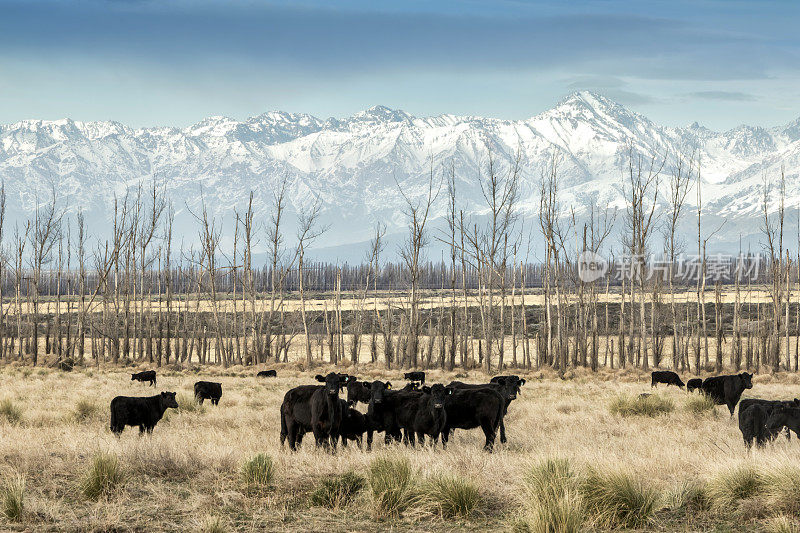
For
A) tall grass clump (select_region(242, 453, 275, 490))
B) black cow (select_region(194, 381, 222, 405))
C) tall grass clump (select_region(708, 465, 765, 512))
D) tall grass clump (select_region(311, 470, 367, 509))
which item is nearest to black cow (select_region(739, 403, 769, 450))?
tall grass clump (select_region(708, 465, 765, 512))

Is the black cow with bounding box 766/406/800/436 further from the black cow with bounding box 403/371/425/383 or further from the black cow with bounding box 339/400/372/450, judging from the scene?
the black cow with bounding box 403/371/425/383

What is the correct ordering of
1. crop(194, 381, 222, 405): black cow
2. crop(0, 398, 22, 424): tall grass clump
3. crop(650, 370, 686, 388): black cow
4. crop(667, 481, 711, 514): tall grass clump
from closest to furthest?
crop(667, 481, 711, 514): tall grass clump
crop(0, 398, 22, 424): tall grass clump
crop(194, 381, 222, 405): black cow
crop(650, 370, 686, 388): black cow

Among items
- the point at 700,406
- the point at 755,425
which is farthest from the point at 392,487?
the point at 700,406

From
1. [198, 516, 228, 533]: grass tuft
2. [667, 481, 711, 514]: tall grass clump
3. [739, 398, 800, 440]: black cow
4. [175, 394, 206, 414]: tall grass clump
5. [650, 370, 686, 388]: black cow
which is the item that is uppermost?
[739, 398, 800, 440]: black cow

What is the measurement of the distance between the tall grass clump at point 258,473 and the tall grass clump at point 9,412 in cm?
926

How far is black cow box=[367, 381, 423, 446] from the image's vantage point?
13.5 metres

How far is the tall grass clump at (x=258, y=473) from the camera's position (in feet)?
31.1

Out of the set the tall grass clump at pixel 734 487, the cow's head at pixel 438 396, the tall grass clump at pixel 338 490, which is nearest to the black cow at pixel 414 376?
the cow's head at pixel 438 396

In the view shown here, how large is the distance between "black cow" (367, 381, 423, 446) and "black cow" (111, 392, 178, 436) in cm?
504

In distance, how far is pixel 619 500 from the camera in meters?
8.38

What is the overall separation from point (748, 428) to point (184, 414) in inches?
533

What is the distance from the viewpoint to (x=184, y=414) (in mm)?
18250

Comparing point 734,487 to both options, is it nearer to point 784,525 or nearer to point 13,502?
point 784,525

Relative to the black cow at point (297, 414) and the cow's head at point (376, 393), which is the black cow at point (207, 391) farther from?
the cow's head at point (376, 393)
